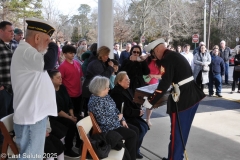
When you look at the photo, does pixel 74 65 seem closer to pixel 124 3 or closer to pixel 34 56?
pixel 34 56

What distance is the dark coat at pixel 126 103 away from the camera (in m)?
3.72

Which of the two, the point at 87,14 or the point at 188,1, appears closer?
the point at 188,1

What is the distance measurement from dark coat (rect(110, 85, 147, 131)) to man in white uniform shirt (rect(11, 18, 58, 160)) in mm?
1458

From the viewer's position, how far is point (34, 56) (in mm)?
2123

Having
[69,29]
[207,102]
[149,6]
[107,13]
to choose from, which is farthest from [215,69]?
Result: [69,29]

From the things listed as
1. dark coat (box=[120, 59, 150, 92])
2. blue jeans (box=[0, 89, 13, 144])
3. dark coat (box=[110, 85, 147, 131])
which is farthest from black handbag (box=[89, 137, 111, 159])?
dark coat (box=[120, 59, 150, 92])

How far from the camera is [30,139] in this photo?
2303mm

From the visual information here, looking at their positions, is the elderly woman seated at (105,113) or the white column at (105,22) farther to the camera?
the white column at (105,22)

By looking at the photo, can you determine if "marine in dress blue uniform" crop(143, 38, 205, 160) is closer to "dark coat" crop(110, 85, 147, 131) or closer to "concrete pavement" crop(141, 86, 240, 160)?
"dark coat" crop(110, 85, 147, 131)

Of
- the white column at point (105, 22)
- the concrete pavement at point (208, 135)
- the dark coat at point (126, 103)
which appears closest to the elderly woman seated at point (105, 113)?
the dark coat at point (126, 103)

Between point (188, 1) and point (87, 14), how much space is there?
15076mm

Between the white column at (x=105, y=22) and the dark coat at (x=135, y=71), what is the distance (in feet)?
1.89

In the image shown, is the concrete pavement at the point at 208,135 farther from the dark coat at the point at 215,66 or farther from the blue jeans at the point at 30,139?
the blue jeans at the point at 30,139

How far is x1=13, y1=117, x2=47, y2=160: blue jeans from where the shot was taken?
2.30 m
